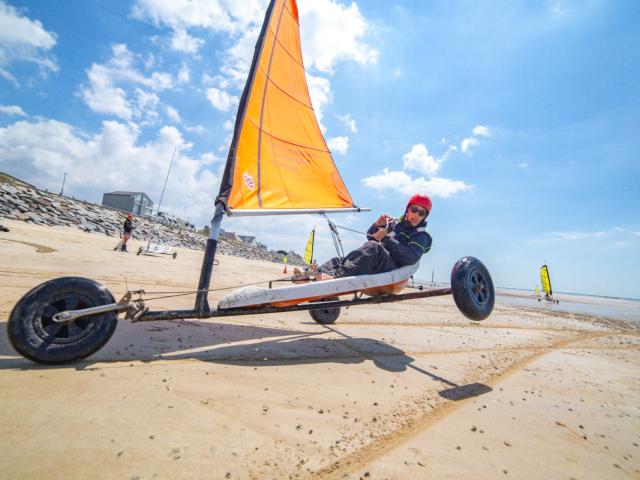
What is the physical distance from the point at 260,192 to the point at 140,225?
86.6ft

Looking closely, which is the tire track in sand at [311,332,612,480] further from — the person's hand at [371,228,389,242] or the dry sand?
the person's hand at [371,228,389,242]

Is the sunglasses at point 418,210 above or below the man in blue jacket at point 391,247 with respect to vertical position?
above

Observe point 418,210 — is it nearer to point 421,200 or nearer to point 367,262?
point 421,200

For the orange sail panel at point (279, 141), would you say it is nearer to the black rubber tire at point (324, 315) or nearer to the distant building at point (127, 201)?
the black rubber tire at point (324, 315)

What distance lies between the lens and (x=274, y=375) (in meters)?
2.55

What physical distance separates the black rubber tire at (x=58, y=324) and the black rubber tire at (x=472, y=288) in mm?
3682

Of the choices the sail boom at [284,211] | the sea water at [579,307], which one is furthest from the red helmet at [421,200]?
the sea water at [579,307]

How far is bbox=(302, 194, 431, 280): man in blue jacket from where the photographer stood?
12.7ft

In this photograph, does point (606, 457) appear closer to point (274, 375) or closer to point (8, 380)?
point (274, 375)

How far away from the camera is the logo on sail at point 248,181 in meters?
3.96

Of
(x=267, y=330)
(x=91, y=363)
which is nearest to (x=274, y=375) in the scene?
(x=91, y=363)

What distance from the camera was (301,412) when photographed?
1.92m

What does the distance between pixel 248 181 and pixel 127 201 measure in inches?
1809

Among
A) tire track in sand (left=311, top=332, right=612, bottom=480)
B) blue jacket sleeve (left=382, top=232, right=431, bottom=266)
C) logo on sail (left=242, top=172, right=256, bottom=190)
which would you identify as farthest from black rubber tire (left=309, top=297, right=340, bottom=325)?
tire track in sand (left=311, top=332, right=612, bottom=480)
